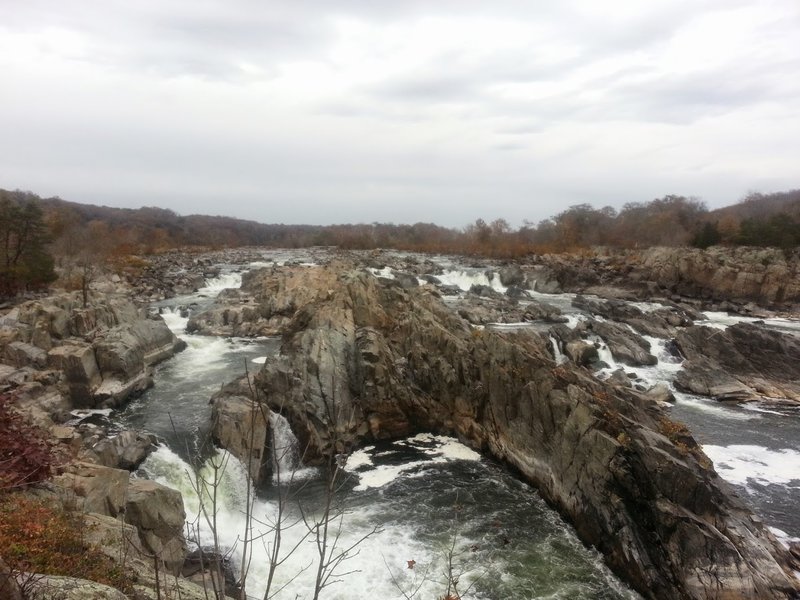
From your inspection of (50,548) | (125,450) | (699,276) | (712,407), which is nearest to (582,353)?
(712,407)

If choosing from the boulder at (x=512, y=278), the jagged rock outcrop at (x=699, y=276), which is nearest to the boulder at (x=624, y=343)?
the jagged rock outcrop at (x=699, y=276)

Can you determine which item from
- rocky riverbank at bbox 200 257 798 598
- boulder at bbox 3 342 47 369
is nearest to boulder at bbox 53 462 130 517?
rocky riverbank at bbox 200 257 798 598

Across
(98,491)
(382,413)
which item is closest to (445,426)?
(382,413)

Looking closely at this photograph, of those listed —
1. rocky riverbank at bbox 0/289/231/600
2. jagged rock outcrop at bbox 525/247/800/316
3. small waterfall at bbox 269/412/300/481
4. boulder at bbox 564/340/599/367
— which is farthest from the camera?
jagged rock outcrop at bbox 525/247/800/316

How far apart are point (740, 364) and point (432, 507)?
21129 millimetres

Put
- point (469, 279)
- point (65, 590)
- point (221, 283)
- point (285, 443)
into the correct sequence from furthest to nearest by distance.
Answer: point (469, 279) < point (221, 283) < point (285, 443) < point (65, 590)

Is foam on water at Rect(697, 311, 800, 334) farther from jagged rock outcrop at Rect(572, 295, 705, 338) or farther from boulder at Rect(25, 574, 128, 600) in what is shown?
boulder at Rect(25, 574, 128, 600)

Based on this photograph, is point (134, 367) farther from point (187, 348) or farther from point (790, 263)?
point (790, 263)

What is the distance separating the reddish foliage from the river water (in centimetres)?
282

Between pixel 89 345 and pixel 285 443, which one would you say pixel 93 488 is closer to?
pixel 285 443

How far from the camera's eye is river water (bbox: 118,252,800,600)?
1162 cm

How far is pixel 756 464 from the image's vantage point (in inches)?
691

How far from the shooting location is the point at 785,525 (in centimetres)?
1388

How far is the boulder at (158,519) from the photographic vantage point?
34.5ft
